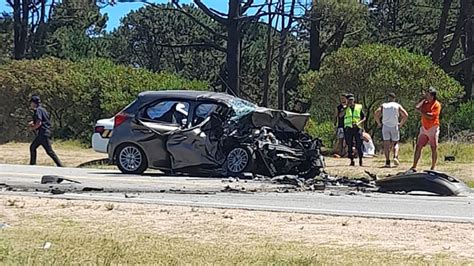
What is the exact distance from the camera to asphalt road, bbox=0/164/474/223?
11.2 meters

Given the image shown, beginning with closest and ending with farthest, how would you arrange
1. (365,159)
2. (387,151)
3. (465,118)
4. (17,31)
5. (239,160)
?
(239,160) < (387,151) < (365,159) < (465,118) < (17,31)

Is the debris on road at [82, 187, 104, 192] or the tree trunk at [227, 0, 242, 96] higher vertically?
the tree trunk at [227, 0, 242, 96]

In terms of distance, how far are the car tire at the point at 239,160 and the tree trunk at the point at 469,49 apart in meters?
21.8

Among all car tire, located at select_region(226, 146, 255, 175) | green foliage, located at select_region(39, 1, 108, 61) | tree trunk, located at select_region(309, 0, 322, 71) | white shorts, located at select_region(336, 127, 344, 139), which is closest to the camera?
car tire, located at select_region(226, 146, 255, 175)

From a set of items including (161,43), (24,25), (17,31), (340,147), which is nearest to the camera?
(340,147)

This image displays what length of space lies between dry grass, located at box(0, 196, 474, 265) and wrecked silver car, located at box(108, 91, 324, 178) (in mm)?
5716

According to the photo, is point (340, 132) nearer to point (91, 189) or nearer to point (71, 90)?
point (91, 189)

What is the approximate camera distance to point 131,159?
57.0 ft

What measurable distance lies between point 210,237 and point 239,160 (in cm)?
774

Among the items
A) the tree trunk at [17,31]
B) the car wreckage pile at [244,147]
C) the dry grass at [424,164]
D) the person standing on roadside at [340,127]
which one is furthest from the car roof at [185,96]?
the tree trunk at [17,31]

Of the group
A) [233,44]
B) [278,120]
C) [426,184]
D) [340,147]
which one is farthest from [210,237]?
[233,44]

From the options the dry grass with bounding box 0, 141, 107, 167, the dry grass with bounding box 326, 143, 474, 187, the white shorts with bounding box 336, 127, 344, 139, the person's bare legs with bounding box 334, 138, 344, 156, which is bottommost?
the dry grass with bounding box 0, 141, 107, 167

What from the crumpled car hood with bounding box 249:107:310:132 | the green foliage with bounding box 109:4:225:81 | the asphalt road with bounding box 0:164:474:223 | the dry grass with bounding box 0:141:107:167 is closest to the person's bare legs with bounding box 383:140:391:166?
the crumpled car hood with bounding box 249:107:310:132

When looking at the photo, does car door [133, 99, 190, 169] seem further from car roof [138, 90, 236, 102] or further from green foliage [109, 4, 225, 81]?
green foliage [109, 4, 225, 81]
